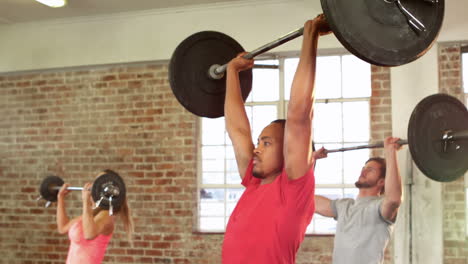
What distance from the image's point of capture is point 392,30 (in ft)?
5.25

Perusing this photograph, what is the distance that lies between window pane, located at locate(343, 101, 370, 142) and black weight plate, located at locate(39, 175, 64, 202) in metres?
2.66

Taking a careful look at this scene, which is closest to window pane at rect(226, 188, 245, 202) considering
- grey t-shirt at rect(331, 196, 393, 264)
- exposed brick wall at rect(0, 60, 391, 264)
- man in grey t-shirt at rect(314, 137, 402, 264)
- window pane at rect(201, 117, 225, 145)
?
exposed brick wall at rect(0, 60, 391, 264)

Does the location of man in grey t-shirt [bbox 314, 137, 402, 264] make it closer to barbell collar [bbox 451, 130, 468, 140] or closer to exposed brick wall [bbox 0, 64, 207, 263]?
barbell collar [bbox 451, 130, 468, 140]

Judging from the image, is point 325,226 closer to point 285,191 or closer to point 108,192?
point 108,192

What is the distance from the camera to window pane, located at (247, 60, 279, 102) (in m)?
4.86

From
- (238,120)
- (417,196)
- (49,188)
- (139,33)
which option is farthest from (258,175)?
(139,33)

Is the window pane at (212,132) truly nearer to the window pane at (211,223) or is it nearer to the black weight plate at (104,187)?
the window pane at (211,223)

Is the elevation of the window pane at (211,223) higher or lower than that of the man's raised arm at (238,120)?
lower

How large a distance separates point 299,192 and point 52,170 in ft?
13.3

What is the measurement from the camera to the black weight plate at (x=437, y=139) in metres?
2.82

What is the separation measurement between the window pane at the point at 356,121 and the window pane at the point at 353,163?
0.12 m

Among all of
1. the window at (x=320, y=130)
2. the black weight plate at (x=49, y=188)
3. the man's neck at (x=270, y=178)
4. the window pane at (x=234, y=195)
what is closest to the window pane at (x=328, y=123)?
the window at (x=320, y=130)

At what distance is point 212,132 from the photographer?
197 inches

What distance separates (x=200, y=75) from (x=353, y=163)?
242 centimetres
